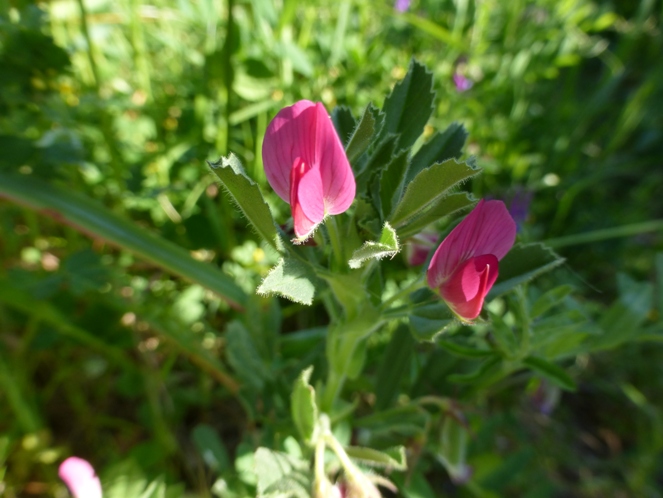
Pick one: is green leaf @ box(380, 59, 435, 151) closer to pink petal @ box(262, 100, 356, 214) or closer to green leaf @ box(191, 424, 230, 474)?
pink petal @ box(262, 100, 356, 214)

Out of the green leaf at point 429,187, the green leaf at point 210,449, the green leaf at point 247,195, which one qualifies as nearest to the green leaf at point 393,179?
the green leaf at point 429,187

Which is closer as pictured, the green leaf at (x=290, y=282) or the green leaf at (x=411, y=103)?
the green leaf at (x=290, y=282)

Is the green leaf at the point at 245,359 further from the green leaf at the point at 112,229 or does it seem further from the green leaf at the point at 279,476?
the green leaf at the point at 279,476

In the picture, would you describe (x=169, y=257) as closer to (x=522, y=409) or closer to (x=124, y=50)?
(x=124, y=50)

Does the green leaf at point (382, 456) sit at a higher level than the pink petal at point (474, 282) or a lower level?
lower

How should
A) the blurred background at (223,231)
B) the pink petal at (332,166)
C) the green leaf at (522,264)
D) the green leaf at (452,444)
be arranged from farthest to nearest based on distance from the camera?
the blurred background at (223,231) → the green leaf at (452,444) → the green leaf at (522,264) → the pink petal at (332,166)

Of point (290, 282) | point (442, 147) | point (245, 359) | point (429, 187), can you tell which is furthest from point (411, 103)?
point (245, 359)
